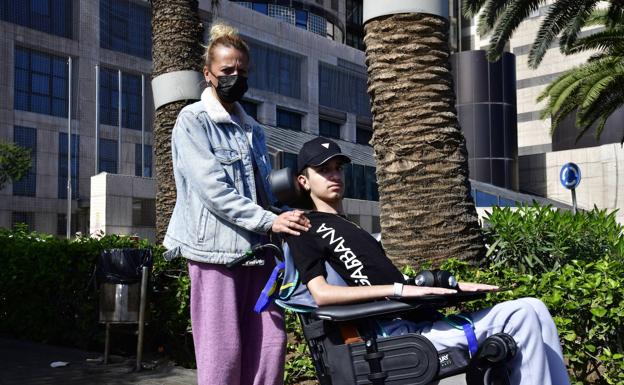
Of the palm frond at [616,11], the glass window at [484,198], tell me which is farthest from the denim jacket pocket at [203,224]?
the glass window at [484,198]

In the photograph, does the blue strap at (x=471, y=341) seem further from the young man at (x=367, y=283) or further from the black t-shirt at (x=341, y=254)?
the black t-shirt at (x=341, y=254)

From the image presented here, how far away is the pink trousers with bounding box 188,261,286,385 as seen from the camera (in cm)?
323

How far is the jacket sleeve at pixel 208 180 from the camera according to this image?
123 inches

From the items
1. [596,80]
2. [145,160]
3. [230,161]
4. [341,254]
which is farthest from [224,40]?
[145,160]

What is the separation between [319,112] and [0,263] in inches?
1911

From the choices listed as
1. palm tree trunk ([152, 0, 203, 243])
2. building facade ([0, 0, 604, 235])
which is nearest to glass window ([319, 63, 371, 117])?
building facade ([0, 0, 604, 235])

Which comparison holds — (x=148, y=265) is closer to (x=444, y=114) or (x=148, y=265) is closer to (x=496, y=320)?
(x=444, y=114)

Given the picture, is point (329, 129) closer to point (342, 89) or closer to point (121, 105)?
point (342, 89)

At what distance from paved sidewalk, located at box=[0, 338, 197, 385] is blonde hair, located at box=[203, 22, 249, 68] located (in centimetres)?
341

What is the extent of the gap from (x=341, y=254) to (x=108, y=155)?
43.6 m

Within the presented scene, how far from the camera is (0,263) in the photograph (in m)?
8.15

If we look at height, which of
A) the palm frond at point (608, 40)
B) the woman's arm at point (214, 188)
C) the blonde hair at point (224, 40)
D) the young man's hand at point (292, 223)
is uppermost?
the palm frond at point (608, 40)

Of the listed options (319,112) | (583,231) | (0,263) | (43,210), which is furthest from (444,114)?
(319,112)

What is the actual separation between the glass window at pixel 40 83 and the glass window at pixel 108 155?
2882 mm
